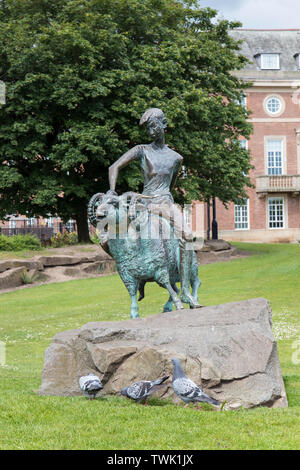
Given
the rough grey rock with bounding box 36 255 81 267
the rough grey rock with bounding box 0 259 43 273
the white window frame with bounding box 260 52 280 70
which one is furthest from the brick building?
the rough grey rock with bounding box 0 259 43 273

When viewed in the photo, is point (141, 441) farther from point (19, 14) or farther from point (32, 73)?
point (19, 14)

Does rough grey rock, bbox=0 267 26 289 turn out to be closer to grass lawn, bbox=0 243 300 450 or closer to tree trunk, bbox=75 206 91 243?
grass lawn, bbox=0 243 300 450

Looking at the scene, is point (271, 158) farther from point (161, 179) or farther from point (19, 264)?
point (161, 179)

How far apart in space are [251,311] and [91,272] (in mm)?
17824

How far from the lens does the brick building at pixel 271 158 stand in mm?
46812

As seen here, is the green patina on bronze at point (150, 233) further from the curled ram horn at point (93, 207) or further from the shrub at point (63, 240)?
the shrub at point (63, 240)

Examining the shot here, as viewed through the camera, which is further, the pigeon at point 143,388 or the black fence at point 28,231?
the black fence at point 28,231

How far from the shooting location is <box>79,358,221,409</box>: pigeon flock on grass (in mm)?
6125

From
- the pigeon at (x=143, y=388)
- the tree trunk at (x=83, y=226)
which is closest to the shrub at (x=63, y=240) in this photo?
the tree trunk at (x=83, y=226)

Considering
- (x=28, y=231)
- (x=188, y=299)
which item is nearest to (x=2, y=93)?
(x=28, y=231)

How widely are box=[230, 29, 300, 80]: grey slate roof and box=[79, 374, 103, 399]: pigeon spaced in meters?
43.5

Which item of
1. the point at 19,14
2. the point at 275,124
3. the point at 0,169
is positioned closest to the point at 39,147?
the point at 0,169

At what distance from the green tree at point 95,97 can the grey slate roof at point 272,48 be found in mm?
19035

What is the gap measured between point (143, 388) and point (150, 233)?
7.96 feet
